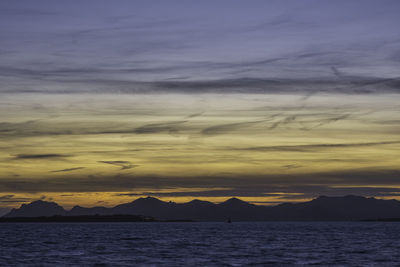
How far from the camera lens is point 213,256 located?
93500 mm

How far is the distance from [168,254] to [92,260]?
558 inches

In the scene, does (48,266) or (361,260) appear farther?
(361,260)

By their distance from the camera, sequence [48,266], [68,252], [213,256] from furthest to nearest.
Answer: [68,252], [213,256], [48,266]

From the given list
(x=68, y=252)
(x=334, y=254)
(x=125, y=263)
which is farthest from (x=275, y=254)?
(x=68, y=252)

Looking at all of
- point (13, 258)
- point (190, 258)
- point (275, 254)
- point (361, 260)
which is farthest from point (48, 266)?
point (361, 260)

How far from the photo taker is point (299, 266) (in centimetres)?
7825

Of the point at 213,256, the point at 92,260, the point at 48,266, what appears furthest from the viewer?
the point at 213,256

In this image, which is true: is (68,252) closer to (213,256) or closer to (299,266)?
(213,256)

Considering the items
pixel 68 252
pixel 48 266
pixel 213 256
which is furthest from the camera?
pixel 68 252

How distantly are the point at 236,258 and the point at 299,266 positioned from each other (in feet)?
46.2

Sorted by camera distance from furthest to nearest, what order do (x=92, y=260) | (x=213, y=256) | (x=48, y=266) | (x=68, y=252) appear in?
(x=68, y=252) → (x=213, y=256) → (x=92, y=260) → (x=48, y=266)

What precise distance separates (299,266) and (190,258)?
1739cm

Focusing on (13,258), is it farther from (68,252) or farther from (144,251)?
(144,251)

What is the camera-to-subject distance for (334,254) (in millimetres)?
98625
